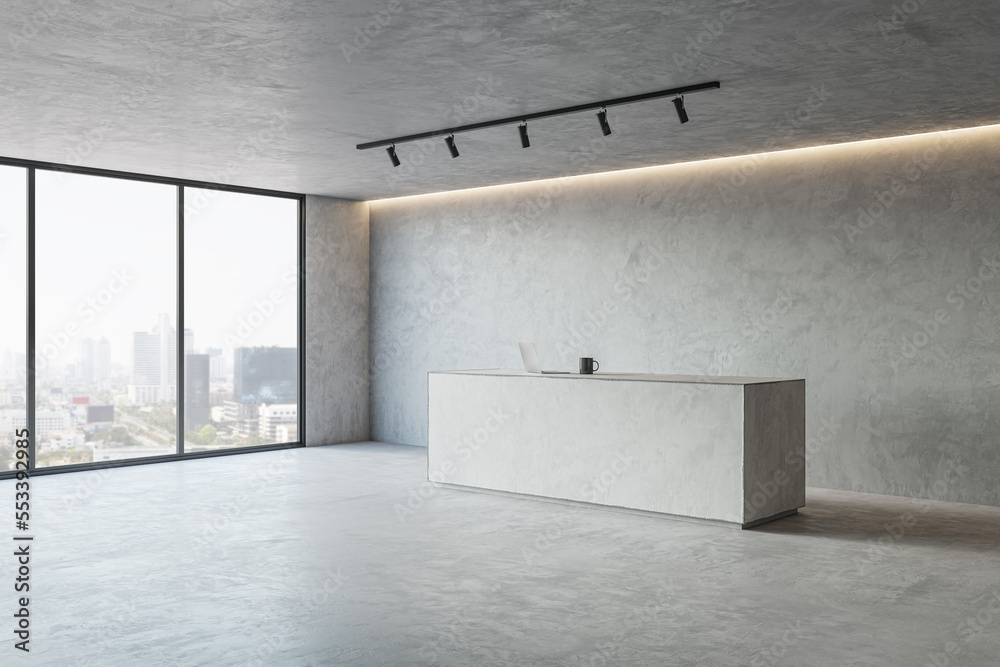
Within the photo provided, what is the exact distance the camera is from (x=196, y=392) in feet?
28.4

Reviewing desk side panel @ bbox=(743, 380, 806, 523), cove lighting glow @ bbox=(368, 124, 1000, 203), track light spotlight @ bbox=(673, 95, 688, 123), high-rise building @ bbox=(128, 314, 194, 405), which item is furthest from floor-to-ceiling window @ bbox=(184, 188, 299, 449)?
desk side panel @ bbox=(743, 380, 806, 523)

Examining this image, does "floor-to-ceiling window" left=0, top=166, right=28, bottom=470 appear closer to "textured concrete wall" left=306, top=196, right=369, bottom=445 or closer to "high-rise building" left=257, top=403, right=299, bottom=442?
"high-rise building" left=257, top=403, right=299, bottom=442

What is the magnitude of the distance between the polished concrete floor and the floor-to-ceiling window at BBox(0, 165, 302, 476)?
1282mm

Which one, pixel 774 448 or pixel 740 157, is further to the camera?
pixel 740 157

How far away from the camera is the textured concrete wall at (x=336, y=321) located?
31.6 ft

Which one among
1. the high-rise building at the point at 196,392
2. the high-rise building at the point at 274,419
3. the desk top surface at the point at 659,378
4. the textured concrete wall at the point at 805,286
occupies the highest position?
the textured concrete wall at the point at 805,286

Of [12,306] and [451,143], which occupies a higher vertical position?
[451,143]

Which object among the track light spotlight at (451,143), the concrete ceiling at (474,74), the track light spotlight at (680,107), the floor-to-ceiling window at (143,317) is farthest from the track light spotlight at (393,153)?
the floor-to-ceiling window at (143,317)

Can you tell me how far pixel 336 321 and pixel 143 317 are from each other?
7.18ft

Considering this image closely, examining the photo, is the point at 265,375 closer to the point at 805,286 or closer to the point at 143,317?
the point at 143,317

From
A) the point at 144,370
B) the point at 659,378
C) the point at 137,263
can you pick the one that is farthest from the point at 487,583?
the point at 137,263

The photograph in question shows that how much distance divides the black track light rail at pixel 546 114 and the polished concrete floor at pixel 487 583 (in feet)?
8.54

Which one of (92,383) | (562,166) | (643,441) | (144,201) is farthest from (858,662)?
(144,201)

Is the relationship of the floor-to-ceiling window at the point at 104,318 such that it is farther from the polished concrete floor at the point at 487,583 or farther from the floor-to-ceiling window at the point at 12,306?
the polished concrete floor at the point at 487,583
